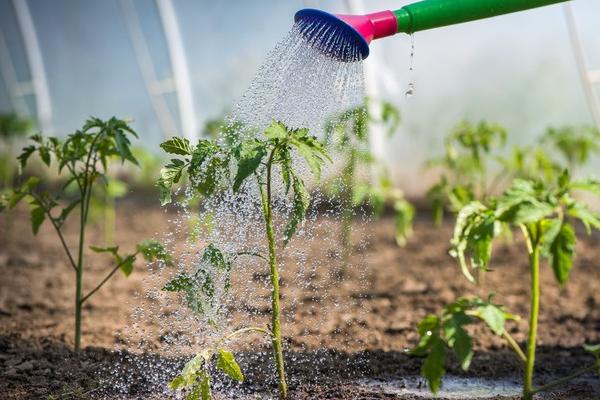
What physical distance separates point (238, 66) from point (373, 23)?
5976 mm

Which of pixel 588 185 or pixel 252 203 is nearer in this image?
pixel 588 185

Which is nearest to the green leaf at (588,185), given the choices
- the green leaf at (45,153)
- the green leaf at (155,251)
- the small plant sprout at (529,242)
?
the small plant sprout at (529,242)

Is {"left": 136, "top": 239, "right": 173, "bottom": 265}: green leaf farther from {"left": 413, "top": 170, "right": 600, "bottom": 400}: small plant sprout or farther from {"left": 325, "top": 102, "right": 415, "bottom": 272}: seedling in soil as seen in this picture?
{"left": 325, "top": 102, "right": 415, "bottom": 272}: seedling in soil

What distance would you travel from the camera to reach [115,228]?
7.55 metres

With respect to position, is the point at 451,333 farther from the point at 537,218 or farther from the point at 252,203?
the point at 252,203

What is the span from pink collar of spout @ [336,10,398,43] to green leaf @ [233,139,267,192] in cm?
55

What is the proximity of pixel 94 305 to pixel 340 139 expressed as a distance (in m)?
1.62

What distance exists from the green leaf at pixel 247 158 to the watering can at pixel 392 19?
531 mm

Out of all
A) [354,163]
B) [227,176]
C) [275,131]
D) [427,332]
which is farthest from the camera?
[354,163]

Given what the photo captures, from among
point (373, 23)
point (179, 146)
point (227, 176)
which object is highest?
point (373, 23)

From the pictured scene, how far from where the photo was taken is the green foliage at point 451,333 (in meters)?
2.31

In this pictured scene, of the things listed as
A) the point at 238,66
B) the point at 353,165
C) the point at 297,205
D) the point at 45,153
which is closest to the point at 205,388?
the point at 297,205

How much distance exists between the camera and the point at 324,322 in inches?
164

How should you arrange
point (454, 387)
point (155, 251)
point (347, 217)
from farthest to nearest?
point (347, 217) → point (454, 387) → point (155, 251)
